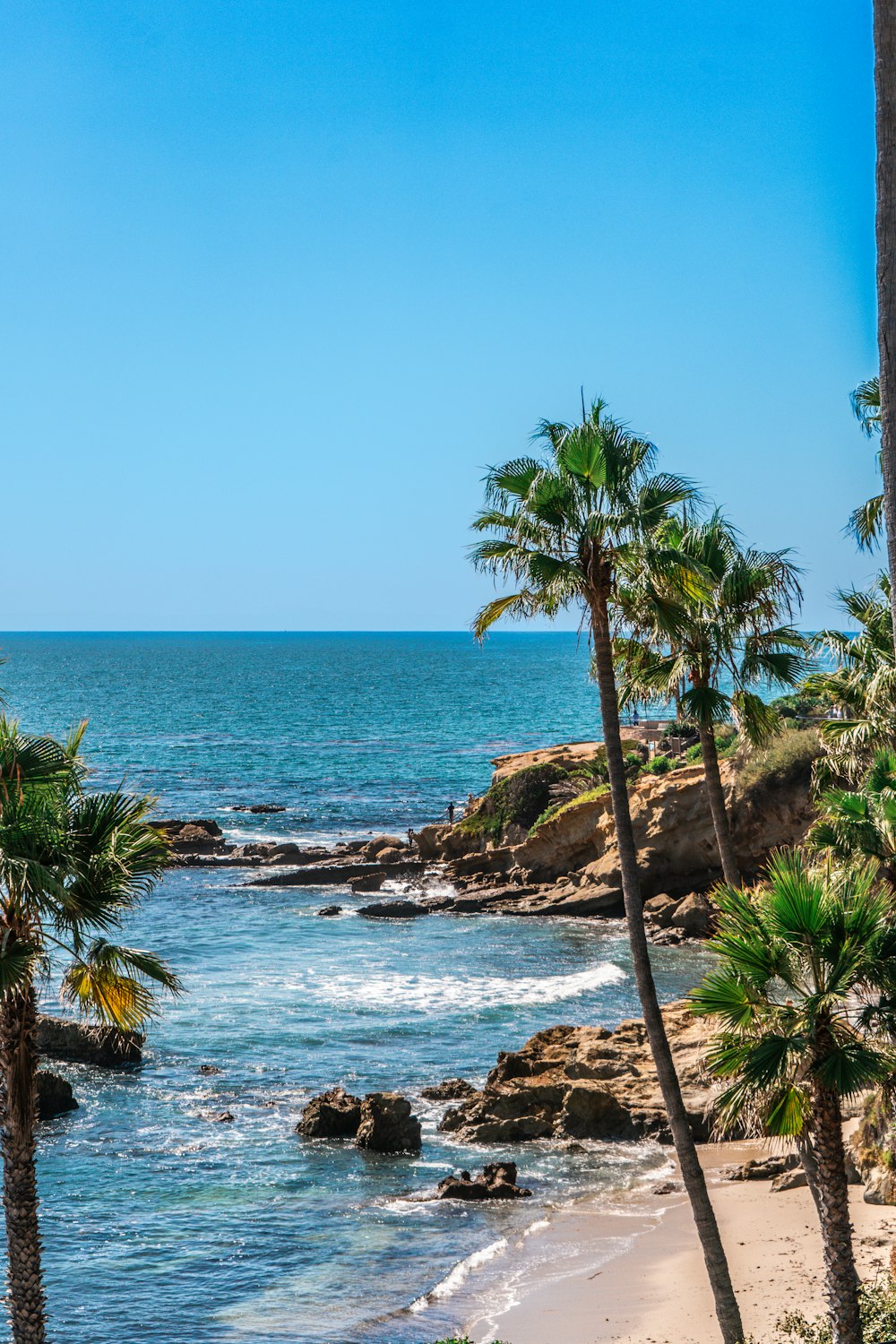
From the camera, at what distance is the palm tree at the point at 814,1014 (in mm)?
12469

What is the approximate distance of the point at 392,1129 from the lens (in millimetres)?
25688

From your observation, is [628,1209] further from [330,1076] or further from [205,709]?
[205,709]

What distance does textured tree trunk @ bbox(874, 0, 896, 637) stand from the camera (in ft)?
37.7

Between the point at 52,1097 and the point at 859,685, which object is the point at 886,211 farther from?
the point at 52,1097

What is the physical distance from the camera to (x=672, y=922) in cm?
4325

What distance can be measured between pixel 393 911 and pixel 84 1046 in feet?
61.8

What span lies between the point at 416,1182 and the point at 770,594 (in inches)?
517

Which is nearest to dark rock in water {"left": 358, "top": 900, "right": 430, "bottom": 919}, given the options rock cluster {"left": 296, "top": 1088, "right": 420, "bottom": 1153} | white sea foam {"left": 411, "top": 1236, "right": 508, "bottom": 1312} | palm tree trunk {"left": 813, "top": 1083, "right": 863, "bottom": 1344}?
rock cluster {"left": 296, "top": 1088, "right": 420, "bottom": 1153}

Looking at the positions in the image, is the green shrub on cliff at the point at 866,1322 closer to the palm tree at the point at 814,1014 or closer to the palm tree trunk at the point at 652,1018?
the palm tree trunk at the point at 652,1018

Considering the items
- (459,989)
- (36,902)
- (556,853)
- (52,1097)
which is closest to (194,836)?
(556,853)

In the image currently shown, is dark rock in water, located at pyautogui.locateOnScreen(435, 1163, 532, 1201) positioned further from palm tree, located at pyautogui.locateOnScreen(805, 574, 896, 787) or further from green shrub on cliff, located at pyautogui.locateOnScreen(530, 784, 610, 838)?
green shrub on cliff, located at pyautogui.locateOnScreen(530, 784, 610, 838)

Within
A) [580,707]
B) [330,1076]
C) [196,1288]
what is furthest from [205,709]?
[196,1288]

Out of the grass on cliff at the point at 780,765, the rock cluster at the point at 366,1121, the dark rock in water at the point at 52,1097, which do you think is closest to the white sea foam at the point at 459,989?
the grass on cliff at the point at 780,765

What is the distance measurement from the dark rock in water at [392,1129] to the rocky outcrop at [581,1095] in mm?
1136
